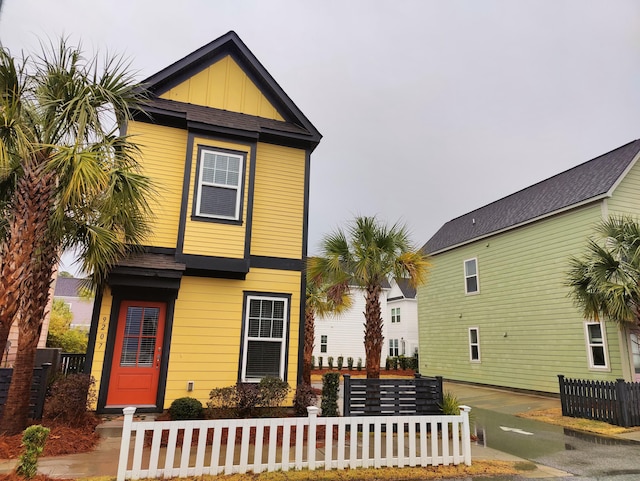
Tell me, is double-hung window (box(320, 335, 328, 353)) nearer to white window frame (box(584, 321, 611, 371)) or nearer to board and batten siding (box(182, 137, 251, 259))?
white window frame (box(584, 321, 611, 371))

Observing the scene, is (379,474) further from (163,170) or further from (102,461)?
(163,170)

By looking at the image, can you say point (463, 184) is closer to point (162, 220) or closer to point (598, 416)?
point (598, 416)

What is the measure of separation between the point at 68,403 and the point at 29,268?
8.66 feet

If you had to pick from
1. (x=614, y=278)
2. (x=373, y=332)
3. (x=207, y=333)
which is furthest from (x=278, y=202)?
(x=614, y=278)

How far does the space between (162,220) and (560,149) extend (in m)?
35.4

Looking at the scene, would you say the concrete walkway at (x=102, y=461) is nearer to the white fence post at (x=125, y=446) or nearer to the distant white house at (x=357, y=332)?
the white fence post at (x=125, y=446)

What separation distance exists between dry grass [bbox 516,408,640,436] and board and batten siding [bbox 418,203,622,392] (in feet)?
9.70

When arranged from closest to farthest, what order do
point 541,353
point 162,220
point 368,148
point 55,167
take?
1. point 55,167
2. point 162,220
3. point 541,353
4. point 368,148

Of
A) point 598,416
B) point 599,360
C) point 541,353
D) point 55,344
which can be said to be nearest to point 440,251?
point 541,353

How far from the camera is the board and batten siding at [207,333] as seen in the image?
8.33 m

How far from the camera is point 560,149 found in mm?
33438

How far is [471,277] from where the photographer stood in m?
18.7

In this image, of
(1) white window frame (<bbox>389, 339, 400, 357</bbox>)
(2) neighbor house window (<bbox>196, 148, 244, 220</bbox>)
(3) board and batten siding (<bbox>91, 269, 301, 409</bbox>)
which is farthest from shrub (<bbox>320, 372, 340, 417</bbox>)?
(1) white window frame (<bbox>389, 339, 400, 357</bbox>)

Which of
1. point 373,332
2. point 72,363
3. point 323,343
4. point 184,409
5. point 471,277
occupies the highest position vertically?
point 471,277
